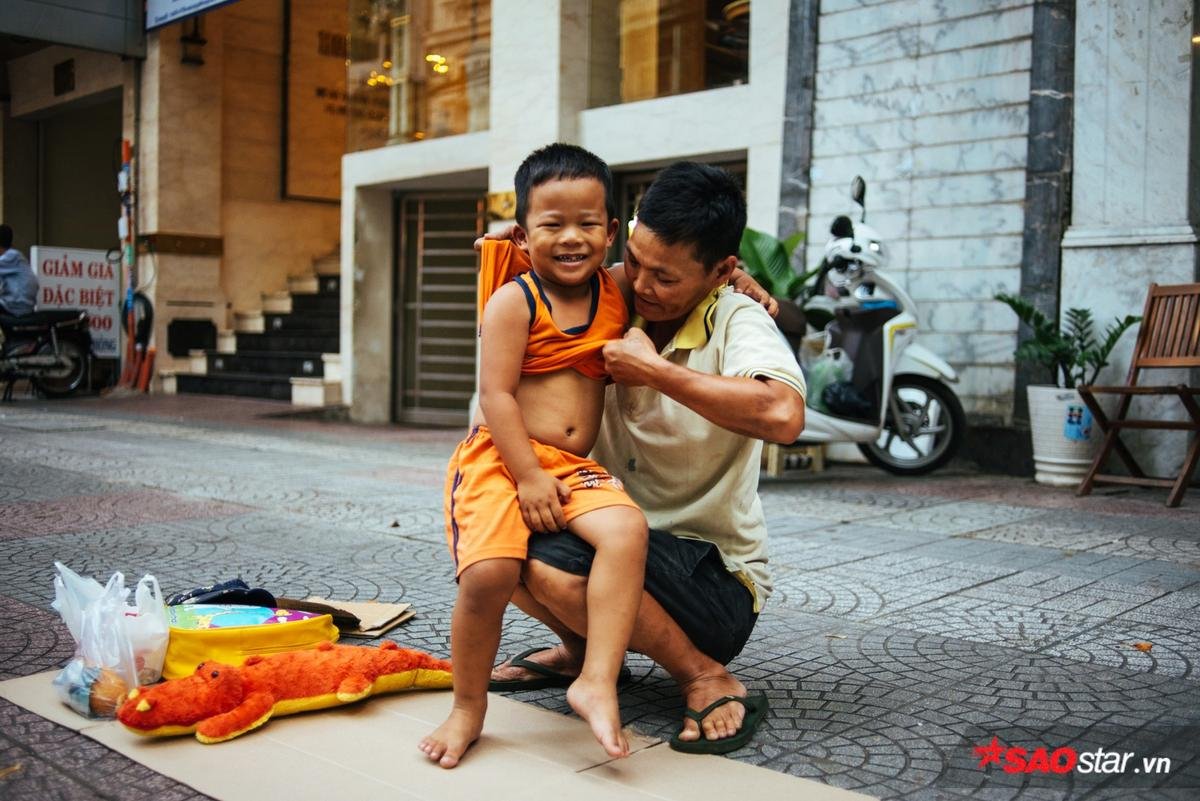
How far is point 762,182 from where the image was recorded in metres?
8.38

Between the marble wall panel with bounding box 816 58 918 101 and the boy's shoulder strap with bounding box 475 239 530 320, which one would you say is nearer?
the boy's shoulder strap with bounding box 475 239 530 320

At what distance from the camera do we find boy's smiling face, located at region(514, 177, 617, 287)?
2.38 metres

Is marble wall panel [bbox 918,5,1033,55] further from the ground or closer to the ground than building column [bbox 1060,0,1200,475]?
further from the ground

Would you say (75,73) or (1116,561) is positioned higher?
(75,73)

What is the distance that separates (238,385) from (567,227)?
1211cm

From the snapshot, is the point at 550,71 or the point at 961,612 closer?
the point at 961,612

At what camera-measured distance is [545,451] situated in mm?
2404

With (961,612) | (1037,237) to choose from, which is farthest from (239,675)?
(1037,237)

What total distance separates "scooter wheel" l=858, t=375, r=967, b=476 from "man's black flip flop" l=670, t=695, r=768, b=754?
4.91 metres

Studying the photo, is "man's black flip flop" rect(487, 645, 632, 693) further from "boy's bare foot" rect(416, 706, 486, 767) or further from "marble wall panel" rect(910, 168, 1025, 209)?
"marble wall panel" rect(910, 168, 1025, 209)

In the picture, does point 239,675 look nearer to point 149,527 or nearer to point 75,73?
point 149,527

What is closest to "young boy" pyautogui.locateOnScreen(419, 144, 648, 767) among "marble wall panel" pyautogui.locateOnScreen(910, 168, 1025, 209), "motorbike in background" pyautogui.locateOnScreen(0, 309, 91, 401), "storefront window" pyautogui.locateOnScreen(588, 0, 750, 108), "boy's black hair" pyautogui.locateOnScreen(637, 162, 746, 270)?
"boy's black hair" pyautogui.locateOnScreen(637, 162, 746, 270)

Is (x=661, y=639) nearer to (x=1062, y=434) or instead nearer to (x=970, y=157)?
(x=1062, y=434)

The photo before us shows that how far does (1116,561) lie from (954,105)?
4103mm
